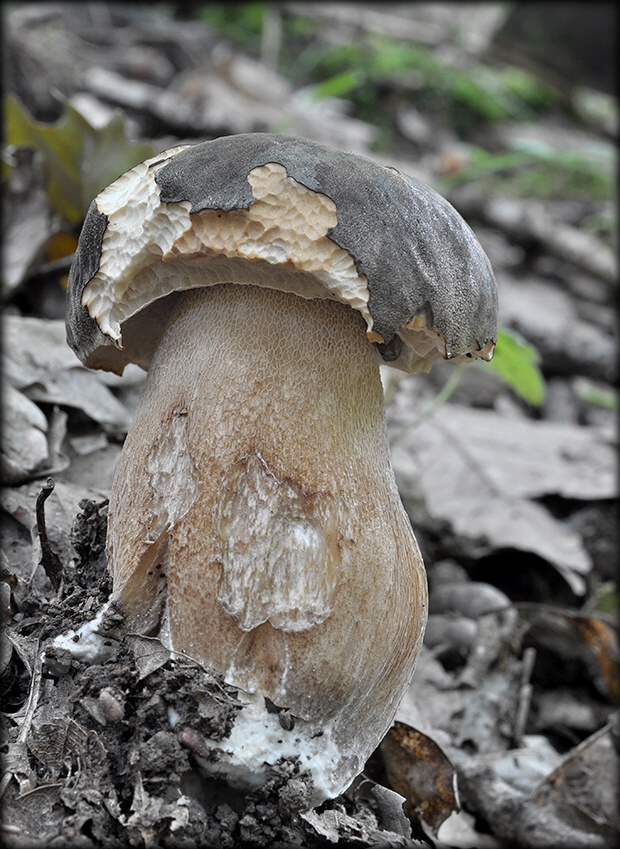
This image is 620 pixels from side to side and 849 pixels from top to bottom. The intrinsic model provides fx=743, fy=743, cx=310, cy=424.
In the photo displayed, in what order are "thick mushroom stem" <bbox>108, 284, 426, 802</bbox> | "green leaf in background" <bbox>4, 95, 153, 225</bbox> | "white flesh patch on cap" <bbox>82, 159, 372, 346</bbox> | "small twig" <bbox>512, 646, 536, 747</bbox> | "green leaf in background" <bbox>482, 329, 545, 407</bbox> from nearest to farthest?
"white flesh patch on cap" <bbox>82, 159, 372, 346</bbox>, "thick mushroom stem" <bbox>108, 284, 426, 802</bbox>, "small twig" <bbox>512, 646, 536, 747</bbox>, "green leaf in background" <bbox>482, 329, 545, 407</bbox>, "green leaf in background" <bbox>4, 95, 153, 225</bbox>

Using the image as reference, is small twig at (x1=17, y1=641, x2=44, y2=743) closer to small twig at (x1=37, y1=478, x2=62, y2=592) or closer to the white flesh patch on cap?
small twig at (x1=37, y1=478, x2=62, y2=592)

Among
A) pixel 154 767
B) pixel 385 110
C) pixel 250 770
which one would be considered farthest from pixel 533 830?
pixel 385 110

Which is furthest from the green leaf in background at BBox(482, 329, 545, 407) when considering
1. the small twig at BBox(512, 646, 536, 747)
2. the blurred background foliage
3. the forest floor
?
the blurred background foliage

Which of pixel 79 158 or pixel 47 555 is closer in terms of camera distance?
pixel 47 555

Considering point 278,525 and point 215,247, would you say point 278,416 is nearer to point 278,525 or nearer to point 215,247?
point 278,525

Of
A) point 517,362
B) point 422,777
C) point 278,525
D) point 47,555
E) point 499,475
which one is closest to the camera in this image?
point 278,525

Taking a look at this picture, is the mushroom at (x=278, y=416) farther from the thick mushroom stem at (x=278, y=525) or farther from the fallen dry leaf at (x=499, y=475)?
the fallen dry leaf at (x=499, y=475)

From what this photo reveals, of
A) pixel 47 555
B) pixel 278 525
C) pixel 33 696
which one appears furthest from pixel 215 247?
pixel 33 696
